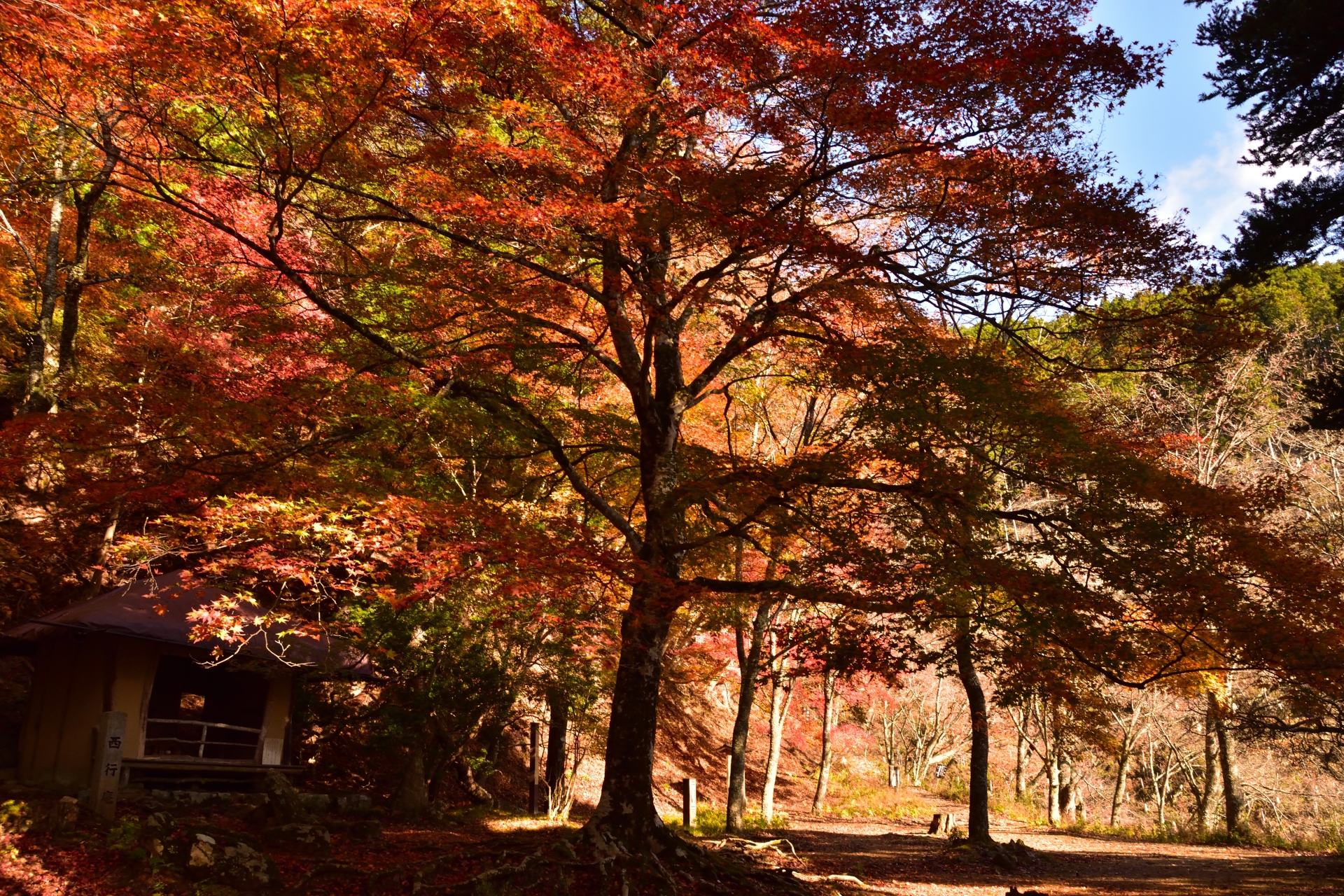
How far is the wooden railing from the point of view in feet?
41.9

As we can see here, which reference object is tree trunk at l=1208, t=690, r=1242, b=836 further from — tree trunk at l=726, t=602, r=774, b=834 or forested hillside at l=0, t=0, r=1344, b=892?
tree trunk at l=726, t=602, r=774, b=834

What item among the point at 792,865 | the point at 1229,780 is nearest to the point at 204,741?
the point at 792,865

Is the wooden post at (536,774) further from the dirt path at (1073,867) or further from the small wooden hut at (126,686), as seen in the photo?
the dirt path at (1073,867)

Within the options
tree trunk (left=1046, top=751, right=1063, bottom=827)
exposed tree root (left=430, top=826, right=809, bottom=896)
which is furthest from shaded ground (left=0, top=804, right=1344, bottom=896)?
tree trunk (left=1046, top=751, right=1063, bottom=827)

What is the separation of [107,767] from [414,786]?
5012mm

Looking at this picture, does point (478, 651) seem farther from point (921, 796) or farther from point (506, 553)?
point (921, 796)

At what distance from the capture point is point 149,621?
1170 centimetres

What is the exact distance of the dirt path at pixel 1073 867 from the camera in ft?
39.1

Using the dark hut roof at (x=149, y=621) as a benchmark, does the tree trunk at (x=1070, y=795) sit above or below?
below

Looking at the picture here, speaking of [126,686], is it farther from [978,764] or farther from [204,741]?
[978,764]

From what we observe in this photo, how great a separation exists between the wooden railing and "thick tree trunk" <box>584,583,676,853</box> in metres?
7.02

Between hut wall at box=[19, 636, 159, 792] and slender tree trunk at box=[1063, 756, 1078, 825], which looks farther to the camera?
slender tree trunk at box=[1063, 756, 1078, 825]

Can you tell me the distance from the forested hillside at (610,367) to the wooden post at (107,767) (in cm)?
13

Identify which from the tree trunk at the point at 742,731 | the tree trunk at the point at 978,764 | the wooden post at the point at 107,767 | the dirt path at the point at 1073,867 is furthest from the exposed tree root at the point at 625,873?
the tree trunk at the point at 978,764
